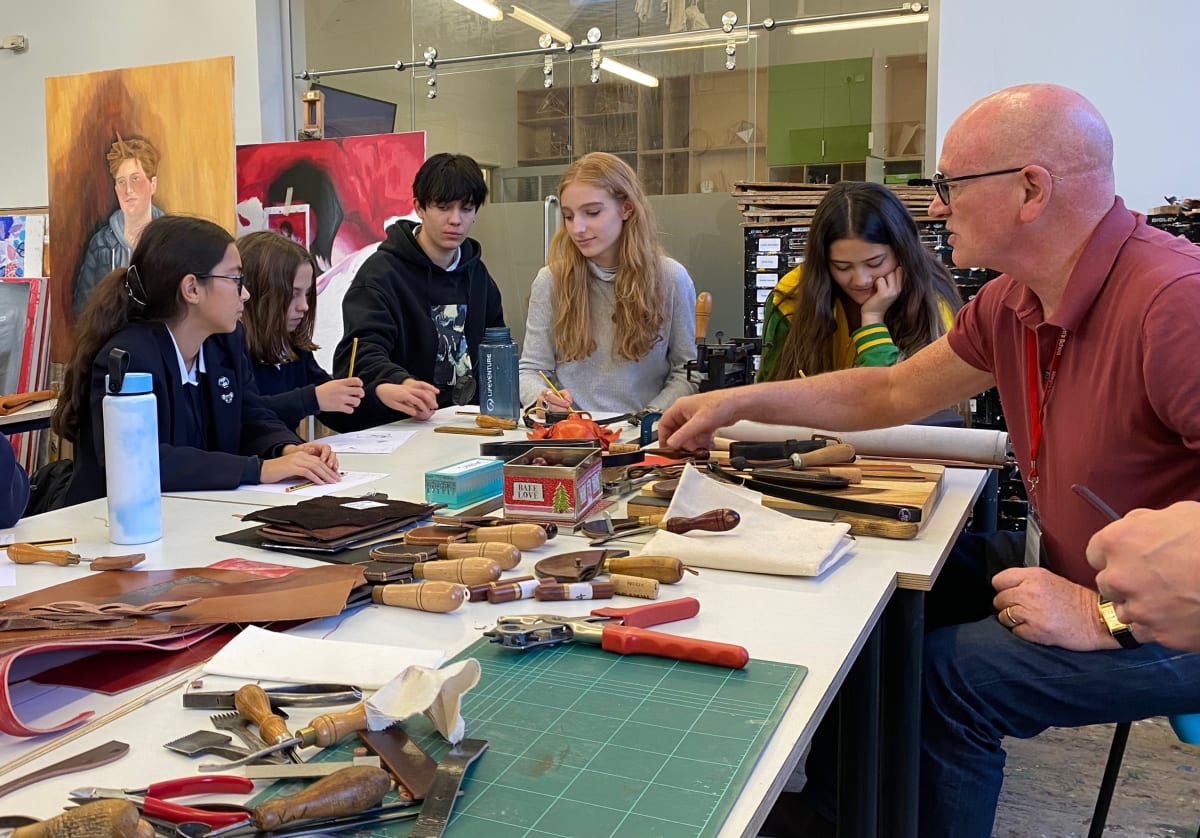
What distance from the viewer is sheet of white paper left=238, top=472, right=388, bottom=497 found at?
6.72 ft

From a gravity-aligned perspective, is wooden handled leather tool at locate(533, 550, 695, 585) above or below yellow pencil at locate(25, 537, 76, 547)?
above

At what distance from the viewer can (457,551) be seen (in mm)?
1478

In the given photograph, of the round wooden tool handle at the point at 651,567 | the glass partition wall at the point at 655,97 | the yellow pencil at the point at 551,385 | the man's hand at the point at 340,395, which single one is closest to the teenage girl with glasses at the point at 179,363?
the man's hand at the point at 340,395

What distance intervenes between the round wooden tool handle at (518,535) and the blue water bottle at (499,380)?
1345 mm

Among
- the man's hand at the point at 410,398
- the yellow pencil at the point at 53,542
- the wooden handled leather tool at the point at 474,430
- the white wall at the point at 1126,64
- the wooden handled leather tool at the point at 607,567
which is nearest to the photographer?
the wooden handled leather tool at the point at 607,567

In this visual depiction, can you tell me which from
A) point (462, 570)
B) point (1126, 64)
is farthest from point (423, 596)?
point (1126, 64)

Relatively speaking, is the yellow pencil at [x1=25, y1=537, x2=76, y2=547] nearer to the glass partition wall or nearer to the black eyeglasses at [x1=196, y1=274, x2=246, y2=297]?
the black eyeglasses at [x1=196, y1=274, x2=246, y2=297]

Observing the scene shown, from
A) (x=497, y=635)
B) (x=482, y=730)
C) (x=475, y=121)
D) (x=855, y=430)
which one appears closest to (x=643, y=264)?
(x=855, y=430)

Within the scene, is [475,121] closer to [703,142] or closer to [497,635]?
[703,142]

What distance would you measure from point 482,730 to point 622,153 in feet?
15.9

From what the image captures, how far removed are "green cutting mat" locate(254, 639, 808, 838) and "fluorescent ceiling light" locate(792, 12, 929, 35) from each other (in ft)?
14.8

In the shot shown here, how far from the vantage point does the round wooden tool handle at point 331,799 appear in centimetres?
77

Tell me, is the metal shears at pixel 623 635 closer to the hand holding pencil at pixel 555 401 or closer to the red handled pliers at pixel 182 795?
the red handled pliers at pixel 182 795

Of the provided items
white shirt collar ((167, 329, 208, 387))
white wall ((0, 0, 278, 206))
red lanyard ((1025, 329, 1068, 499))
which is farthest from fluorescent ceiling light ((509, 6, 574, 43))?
red lanyard ((1025, 329, 1068, 499))
